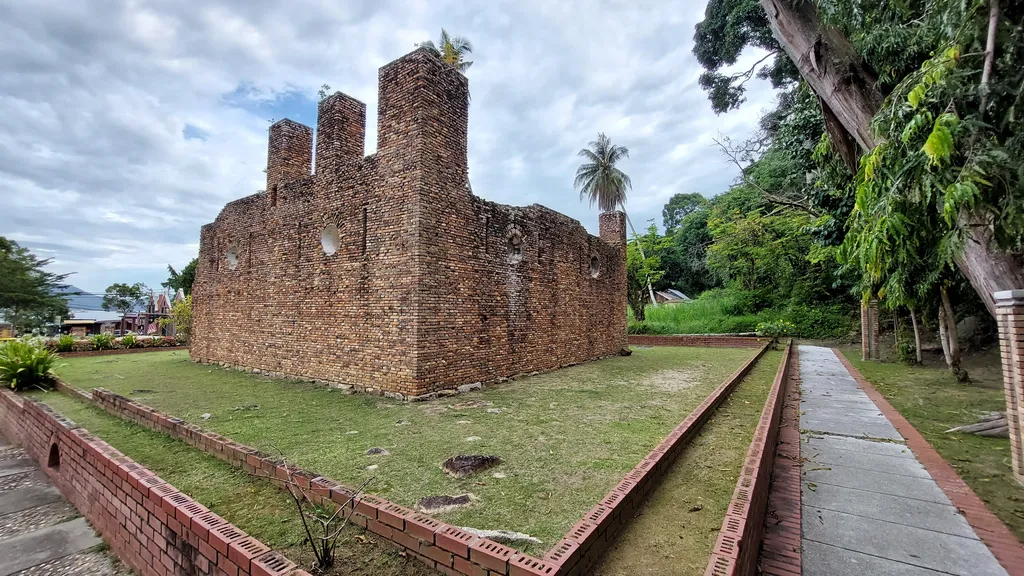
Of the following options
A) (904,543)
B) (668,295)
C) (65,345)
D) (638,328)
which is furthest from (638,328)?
(65,345)

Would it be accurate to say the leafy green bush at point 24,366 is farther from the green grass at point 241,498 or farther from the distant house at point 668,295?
the distant house at point 668,295

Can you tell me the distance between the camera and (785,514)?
310 cm

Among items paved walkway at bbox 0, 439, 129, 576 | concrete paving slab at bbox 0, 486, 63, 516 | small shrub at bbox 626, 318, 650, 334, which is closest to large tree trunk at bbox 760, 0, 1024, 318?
paved walkway at bbox 0, 439, 129, 576

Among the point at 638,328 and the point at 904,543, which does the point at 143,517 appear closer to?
the point at 904,543

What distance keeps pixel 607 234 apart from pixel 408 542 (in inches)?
502

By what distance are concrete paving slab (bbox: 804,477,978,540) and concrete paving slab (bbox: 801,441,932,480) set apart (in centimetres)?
68

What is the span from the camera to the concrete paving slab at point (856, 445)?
4.47m

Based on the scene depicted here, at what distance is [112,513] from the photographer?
3666 mm

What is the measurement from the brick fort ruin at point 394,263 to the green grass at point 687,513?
403 cm

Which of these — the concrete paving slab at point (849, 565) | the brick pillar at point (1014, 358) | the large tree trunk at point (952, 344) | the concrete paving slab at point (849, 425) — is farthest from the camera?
the large tree trunk at point (952, 344)

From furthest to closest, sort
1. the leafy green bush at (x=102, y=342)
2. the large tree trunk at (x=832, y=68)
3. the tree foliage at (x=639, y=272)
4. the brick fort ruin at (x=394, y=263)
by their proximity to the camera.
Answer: the tree foliage at (x=639, y=272) < the leafy green bush at (x=102, y=342) < the brick fort ruin at (x=394, y=263) < the large tree trunk at (x=832, y=68)

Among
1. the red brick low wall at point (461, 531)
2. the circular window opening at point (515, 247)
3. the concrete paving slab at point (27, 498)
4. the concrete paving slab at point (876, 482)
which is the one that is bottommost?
the concrete paving slab at point (27, 498)

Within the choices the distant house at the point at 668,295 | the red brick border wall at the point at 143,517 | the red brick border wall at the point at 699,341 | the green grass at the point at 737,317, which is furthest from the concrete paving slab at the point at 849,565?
the distant house at the point at 668,295

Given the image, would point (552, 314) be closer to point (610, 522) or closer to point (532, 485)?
A: point (532, 485)
